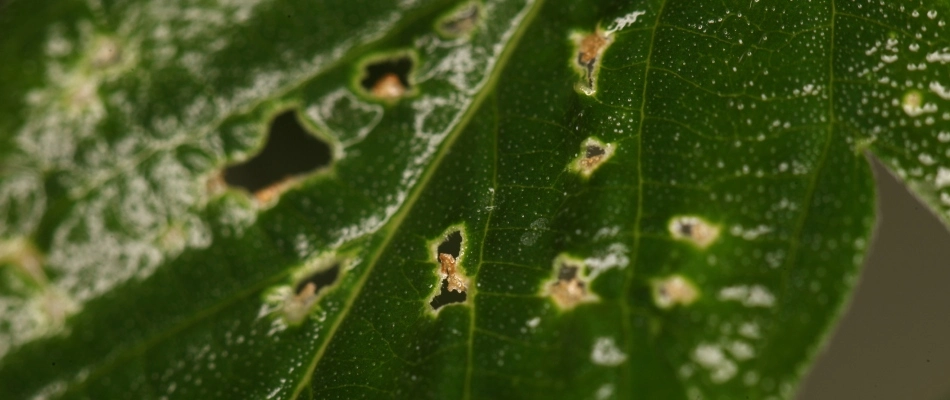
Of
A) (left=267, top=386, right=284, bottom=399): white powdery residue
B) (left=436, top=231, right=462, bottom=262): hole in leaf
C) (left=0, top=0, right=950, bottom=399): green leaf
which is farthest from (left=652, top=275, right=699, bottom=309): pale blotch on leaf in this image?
(left=267, top=386, right=284, bottom=399): white powdery residue

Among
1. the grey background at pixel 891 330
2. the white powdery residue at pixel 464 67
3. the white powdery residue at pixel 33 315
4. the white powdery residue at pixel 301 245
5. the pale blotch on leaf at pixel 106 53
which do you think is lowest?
the grey background at pixel 891 330

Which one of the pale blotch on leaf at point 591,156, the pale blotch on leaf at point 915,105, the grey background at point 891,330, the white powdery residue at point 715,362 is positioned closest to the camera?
the white powdery residue at point 715,362

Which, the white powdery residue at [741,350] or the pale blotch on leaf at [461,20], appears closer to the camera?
the white powdery residue at [741,350]

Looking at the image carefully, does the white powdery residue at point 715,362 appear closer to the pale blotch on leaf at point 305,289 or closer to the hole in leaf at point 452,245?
the hole in leaf at point 452,245

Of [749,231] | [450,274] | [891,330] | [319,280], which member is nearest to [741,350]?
[749,231]

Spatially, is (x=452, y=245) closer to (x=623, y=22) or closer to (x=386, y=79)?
(x=386, y=79)

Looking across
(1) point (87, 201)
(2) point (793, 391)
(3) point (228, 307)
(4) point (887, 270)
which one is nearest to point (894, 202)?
(4) point (887, 270)

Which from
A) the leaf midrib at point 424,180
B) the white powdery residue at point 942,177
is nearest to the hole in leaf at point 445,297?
the leaf midrib at point 424,180
